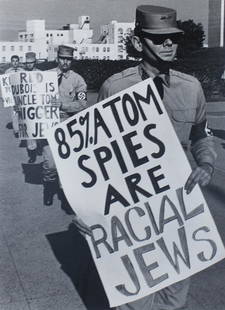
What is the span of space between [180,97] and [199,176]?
1.33 feet

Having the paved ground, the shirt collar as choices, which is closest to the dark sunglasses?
the shirt collar

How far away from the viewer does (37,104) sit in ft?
27.0

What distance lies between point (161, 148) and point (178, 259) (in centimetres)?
48

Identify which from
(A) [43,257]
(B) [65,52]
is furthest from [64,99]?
(A) [43,257]

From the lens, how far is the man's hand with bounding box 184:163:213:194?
8.84 feet

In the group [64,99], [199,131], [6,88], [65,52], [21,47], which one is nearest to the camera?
[199,131]

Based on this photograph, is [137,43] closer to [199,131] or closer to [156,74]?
[156,74]

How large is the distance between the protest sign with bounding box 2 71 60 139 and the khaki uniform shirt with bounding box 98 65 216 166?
4994 millimetres

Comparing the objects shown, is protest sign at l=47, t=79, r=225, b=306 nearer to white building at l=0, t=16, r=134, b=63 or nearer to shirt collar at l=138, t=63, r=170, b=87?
shirt collar at l=138, t=63, r=170, b=87

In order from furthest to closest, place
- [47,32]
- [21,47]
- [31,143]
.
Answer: [21,47] → [47,32] → [31,143]

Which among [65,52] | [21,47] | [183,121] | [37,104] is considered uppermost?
[183,121]

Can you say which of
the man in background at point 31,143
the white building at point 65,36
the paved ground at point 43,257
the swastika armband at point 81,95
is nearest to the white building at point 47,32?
the white building at point 65,36

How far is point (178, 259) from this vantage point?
2.73m

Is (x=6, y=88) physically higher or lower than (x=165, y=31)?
lower
